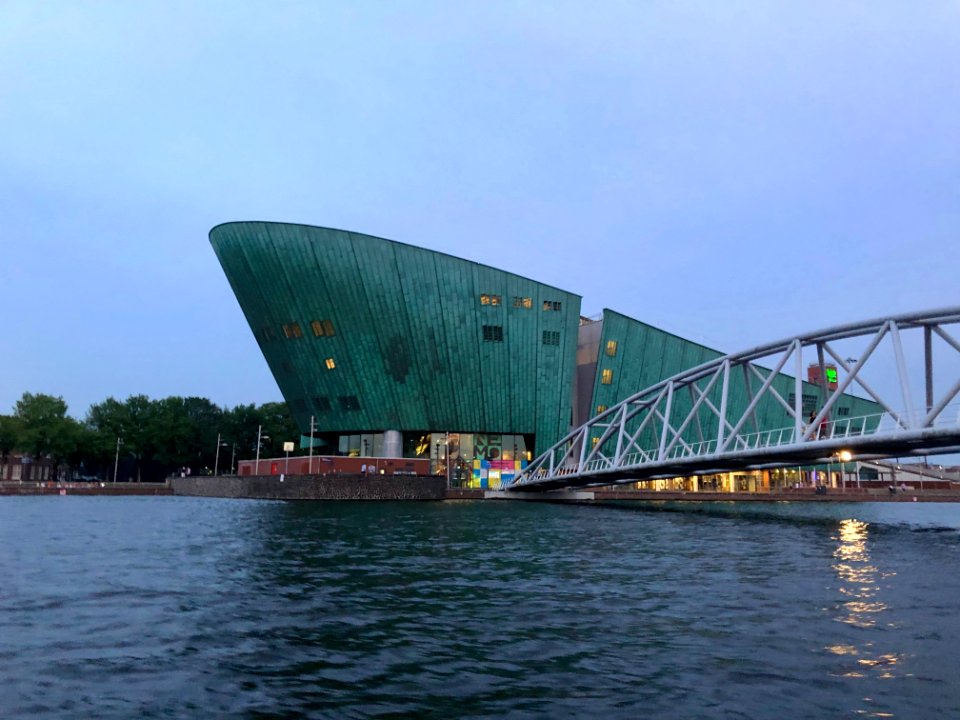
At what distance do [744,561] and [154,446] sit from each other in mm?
137827

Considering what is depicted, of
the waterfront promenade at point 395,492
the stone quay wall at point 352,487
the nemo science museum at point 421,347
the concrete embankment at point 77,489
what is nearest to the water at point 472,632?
the stone quay wall at point 352,487

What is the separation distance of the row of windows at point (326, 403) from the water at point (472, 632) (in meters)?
60.7

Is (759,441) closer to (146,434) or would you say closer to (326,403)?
(326,403)

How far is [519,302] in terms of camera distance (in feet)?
308

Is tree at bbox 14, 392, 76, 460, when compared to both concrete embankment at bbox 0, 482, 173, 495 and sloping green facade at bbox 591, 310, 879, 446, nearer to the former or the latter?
concrete embankment at bbox 0, 482, 173, 495

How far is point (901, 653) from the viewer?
14.1 meters

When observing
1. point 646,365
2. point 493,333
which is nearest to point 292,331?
point 493,333

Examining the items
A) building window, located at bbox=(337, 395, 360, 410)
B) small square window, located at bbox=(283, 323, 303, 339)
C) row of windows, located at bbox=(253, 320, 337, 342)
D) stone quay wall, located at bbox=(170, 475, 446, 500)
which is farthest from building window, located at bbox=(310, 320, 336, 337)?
stone quay wall, located at bbox=(170, 475, 446, 500)

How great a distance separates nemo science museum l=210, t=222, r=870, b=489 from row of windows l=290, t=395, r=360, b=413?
162 mm

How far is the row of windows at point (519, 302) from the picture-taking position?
9188cm

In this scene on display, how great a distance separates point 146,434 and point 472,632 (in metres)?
144

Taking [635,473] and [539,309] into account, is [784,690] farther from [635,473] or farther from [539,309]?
[539,309]

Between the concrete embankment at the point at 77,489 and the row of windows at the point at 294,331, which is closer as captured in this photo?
the row of windows at the point at 294,331

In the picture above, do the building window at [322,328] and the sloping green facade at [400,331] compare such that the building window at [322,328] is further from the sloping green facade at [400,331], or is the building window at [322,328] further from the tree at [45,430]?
the tree at [45,430]
